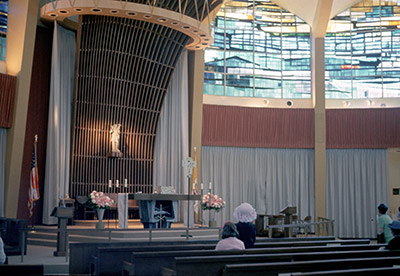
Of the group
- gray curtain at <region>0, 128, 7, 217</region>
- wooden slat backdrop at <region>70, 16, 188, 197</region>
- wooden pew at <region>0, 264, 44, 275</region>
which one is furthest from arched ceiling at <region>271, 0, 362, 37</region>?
wooden pew at <region>0, 264, 44, 275</region>

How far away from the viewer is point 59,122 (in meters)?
14.5

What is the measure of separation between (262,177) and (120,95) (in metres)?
5.93

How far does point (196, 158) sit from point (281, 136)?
340cm

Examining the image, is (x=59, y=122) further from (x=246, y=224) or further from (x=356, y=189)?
(x=356, y=189)

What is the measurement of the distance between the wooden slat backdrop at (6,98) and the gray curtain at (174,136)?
15.3ft

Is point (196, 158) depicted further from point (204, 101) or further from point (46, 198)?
point (46, 198)

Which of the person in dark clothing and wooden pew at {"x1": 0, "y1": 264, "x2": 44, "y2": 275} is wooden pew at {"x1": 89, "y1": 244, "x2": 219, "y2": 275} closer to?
wooden pew at {"x1": 0, "y1": 264, "x2": 44, "y2": 275}

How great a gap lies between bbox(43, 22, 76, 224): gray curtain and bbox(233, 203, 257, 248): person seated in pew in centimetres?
892

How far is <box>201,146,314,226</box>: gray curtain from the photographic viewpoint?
58.2 feet

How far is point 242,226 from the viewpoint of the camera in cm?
593

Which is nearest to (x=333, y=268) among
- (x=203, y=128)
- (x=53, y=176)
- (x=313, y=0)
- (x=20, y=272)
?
(x=20, y=272)

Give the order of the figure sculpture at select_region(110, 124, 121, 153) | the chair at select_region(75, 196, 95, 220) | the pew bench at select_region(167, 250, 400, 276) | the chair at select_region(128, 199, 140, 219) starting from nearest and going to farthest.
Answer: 1. the pew bench at select_region(167, 250, 400, 276)
2. the chair at select_region(75, 196, 95, 220)
3. the figure sculpture at select_region(110, 124, 121, 153)
4. the chair at select_region(128, 199, 140, 219)

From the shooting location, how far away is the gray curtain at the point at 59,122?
14.1 metres

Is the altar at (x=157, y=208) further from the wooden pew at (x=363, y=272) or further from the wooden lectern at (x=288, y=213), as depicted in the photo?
the wooden pew at (x=363, y=272)
